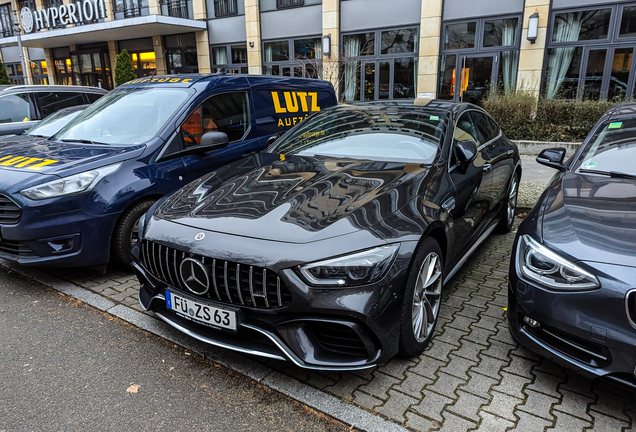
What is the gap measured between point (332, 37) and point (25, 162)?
14.7 meters

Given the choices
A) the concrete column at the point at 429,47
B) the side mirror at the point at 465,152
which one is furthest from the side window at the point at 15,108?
the concrete column at the point at 429,47

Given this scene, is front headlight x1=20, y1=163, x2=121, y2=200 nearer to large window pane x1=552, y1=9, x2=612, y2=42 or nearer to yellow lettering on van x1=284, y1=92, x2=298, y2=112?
yellow lettering on van x1=284, y1=92, x2=298, y2=112

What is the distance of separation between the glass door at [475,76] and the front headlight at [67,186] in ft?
44.6

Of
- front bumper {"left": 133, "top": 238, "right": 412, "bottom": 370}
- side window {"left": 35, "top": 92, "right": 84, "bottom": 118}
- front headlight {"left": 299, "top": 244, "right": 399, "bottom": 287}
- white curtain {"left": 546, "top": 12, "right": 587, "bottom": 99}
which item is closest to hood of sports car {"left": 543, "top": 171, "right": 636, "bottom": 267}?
front bumper {"left": 133, "top": 238, "right": 412, "bottom": 370}

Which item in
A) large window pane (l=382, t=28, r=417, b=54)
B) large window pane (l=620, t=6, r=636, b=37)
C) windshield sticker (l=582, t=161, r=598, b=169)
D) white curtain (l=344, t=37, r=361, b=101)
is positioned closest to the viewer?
windshield sticker (l=582, t=161, r=598, b=169)

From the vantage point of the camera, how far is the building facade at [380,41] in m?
13.3

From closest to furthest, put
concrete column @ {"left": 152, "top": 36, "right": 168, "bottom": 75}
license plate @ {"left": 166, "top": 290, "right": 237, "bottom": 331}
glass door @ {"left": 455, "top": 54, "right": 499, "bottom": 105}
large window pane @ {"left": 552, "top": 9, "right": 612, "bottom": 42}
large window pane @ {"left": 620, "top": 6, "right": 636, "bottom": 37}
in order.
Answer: license plate @ {"left": 166, "top": 290, "right": 237, "bottom": 331} < large window pane @ {"left": 620, "top": 6, "right": 636, "bottom": 37} < large window pane @ {"left": 552, "top": 9, "right": 612, "bottom": 42} < glass door @ {"left": 455, "top": 54, "right": 499, "bottom": 105} < concrete column @ {"left": 152, "top": 36, "right": 168, "bottom": 75}

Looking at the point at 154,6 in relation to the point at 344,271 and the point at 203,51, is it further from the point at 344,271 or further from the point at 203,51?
the point at 344,271

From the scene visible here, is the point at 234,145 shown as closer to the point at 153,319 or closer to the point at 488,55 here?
the point at 153,319

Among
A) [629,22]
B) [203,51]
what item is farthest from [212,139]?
[203,51]

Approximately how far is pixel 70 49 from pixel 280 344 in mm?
27869

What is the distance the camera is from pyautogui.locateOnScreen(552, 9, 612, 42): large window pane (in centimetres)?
1302

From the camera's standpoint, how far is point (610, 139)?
3438 mm

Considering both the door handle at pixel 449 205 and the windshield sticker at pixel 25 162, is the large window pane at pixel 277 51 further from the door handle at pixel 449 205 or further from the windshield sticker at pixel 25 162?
the door handle at pixel 449 205
